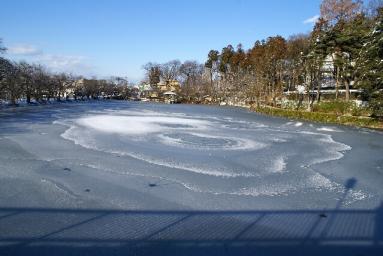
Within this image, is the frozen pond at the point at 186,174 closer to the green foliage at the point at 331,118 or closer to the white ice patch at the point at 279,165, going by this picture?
the white ice patch at the point at 279,165

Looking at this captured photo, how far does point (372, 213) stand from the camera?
5.66 meters

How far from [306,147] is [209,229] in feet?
26.6

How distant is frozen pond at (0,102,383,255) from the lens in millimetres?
5903

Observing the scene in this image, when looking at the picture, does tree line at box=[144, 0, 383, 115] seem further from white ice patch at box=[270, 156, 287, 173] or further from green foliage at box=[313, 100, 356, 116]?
white ice patch at box=[270, 156, 287, 173]

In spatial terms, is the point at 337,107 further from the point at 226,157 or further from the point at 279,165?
the point at 279,165

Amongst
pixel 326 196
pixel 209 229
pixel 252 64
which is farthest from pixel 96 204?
pixel 252 64

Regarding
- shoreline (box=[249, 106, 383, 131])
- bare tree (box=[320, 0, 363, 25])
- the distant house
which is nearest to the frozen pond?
shoreline (box=[249, 106, 383, 131])

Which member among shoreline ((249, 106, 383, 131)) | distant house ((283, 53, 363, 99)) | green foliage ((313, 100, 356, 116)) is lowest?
shoreline ((249, 106, 383, 131))

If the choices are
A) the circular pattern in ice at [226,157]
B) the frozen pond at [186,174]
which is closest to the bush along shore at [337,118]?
the circular pattern in ice at [226,157]

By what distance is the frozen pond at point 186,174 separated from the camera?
5.90 metres

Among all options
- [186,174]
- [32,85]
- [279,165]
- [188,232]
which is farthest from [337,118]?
[32,85]

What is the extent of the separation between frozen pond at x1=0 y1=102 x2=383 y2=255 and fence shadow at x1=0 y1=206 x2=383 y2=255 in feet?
0.98

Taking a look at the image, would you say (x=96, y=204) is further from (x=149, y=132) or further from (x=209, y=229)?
(x=149, y=132)

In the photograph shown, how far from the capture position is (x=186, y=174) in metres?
7.70
